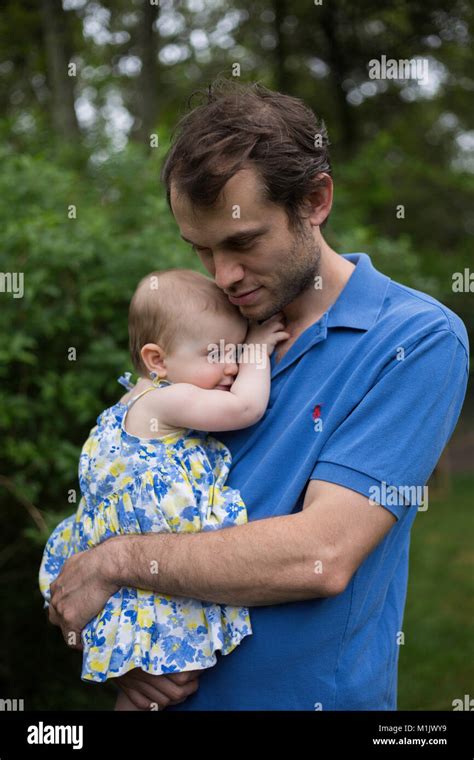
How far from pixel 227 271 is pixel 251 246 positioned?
0.09m

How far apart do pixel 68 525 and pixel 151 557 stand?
554 millimetres

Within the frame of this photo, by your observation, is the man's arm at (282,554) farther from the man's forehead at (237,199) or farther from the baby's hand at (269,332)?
the man's forehead at (237,199)

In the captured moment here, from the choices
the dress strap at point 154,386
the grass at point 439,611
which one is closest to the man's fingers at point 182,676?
the dress strap at point 154,386

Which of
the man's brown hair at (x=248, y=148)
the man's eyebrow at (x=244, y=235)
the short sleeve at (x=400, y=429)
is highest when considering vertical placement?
Answer: the man's brown hair at (x=248, y=148)

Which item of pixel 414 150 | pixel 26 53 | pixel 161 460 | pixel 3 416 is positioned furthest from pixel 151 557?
pixel 414 150

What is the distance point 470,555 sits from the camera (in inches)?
314

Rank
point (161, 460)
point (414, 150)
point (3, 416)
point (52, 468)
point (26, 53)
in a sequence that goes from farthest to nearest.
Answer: point (414, 150) < point (26, 53) < point (52, 468) < point (3, 416) < point (161, 460)

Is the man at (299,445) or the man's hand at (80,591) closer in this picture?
the man at (299,445)

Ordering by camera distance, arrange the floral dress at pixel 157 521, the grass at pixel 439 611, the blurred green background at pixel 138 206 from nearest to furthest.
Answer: the floral dress at pixel 157 521
the blurred green background at pixel 138 206
the grass at pixel 439 611

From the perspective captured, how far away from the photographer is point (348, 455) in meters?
2.08

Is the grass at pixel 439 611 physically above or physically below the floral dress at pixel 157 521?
below

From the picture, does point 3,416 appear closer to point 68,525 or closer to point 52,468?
point 52,468

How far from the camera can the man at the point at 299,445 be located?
81.4 inches

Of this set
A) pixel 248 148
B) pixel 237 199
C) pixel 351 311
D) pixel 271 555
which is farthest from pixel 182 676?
pixel 248 148
